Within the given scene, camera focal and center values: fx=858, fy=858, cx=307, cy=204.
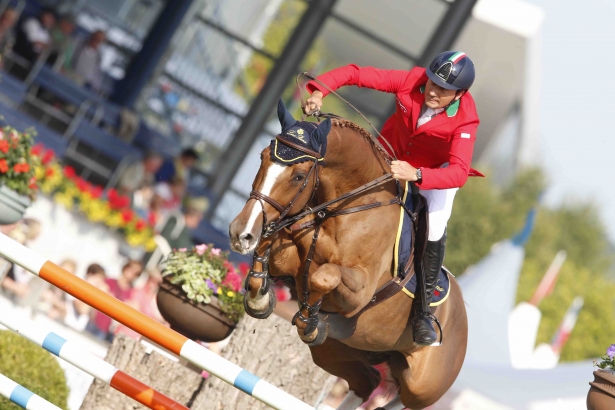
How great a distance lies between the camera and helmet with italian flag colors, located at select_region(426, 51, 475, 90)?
177 inches

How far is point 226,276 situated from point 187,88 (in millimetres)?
8257

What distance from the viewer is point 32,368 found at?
5.90 meters

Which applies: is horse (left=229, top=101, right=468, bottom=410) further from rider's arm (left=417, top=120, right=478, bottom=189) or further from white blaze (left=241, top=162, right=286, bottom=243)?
rider's arm (left=417, top=120, right=478, bottom=189)

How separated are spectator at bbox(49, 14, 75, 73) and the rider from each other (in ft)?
28.0

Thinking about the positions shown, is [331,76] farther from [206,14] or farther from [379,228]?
[206,14]

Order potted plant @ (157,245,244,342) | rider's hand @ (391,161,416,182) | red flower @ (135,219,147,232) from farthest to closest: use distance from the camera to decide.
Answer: red flower @ (135,219,147,232), potted plant @ (157,245,244,342), rider's hand @ (391,161,416,182)

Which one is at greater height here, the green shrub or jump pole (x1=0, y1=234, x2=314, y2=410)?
jump pole (x1=0, y1=234, x2=314, y2=410)

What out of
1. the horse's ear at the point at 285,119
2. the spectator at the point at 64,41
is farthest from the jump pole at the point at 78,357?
the spectator at the point at 64,41

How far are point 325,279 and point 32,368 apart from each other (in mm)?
2785

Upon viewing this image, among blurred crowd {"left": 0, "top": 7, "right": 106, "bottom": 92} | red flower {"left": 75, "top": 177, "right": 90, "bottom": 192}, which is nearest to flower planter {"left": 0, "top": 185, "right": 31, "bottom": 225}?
red flower {"left": 75, "top": 177, "right": 90, "bottom": 192}

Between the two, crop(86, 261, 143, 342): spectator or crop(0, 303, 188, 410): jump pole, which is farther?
crop(86, 261, 143, 342): spectator

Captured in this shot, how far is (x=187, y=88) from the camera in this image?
13797 mm

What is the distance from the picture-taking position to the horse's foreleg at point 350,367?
17.5ft

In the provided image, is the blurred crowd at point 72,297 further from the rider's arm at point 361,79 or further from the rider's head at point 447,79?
the rider's head at point 447,79
